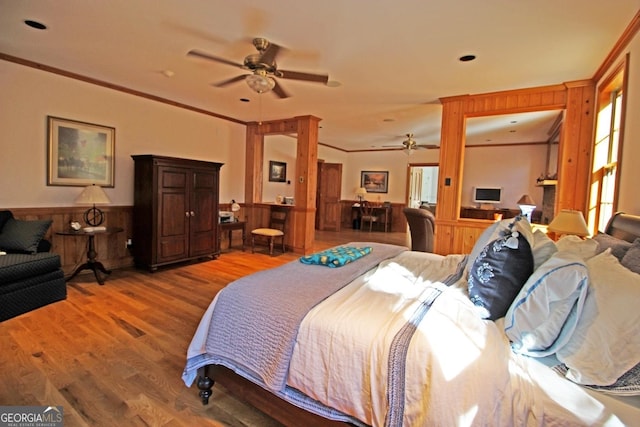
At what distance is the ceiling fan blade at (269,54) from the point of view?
9.24 ft

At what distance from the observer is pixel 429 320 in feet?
4.31

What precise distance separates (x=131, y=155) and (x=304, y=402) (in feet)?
14.3

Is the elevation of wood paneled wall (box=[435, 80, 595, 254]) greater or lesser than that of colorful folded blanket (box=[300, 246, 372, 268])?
greater

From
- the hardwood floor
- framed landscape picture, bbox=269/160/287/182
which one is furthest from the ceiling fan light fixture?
framed landscape picture, bbox=269/160/287/182

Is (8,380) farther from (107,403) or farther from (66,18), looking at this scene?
(66,18)

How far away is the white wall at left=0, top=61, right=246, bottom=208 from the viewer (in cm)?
342

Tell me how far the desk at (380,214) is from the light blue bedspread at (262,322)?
739 cm

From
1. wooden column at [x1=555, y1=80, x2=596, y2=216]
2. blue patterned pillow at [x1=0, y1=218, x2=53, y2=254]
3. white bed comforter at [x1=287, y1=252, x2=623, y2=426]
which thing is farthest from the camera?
wooden column at [x1=555, y1=80, x2=596, y2=216]

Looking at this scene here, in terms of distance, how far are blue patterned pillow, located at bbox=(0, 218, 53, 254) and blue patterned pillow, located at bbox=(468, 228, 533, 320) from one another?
3933 millimetres

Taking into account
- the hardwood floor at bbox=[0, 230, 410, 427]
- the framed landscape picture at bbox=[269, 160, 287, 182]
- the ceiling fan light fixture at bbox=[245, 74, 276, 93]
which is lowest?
the hardwood floor at bbox=[0, 230, 410, 427]

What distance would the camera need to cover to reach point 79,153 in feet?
12.9

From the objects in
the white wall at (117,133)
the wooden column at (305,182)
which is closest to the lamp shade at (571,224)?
the white wall at (117,133)

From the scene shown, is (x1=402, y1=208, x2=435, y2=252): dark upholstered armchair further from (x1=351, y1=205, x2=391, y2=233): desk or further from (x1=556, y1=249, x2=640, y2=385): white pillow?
(x1=351, y1=205, x2=391, y2=233): desk

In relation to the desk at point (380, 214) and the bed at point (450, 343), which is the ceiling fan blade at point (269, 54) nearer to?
the bed at point (450, 343)
